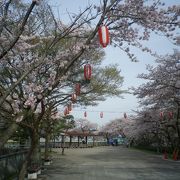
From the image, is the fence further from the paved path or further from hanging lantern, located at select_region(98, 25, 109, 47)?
hanging lantern, located at select_region(98, 25, 109, 47)

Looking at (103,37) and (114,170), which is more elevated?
(103,37)

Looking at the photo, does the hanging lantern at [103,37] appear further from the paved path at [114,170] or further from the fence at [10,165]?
the paved path at [114,170]

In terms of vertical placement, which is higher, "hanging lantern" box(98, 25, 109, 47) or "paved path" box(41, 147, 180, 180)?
"hanging lantern" box(98, 25, 109, 47)

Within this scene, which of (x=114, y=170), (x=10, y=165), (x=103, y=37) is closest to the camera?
(x=103, y=37)

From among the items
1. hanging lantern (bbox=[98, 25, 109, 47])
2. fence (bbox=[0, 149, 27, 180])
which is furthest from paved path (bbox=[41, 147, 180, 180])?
hanging lantern (bbox=[98, 25, 109, 47])

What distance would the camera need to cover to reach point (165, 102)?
3241 centimetres

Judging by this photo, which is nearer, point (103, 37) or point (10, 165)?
point (103, 37)

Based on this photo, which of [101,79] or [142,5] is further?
[101,79]

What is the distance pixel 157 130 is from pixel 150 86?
1949cm

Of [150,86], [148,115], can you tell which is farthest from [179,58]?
[148,115]

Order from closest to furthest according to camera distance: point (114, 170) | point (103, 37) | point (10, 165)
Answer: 1. point (103, 37)
2. point (10, 165)
3. point (114, 170)

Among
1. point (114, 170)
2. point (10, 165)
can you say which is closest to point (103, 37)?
point (10, 165)

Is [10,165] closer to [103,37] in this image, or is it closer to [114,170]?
[114,170]

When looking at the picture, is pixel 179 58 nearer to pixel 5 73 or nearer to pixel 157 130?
pixel 5 73
